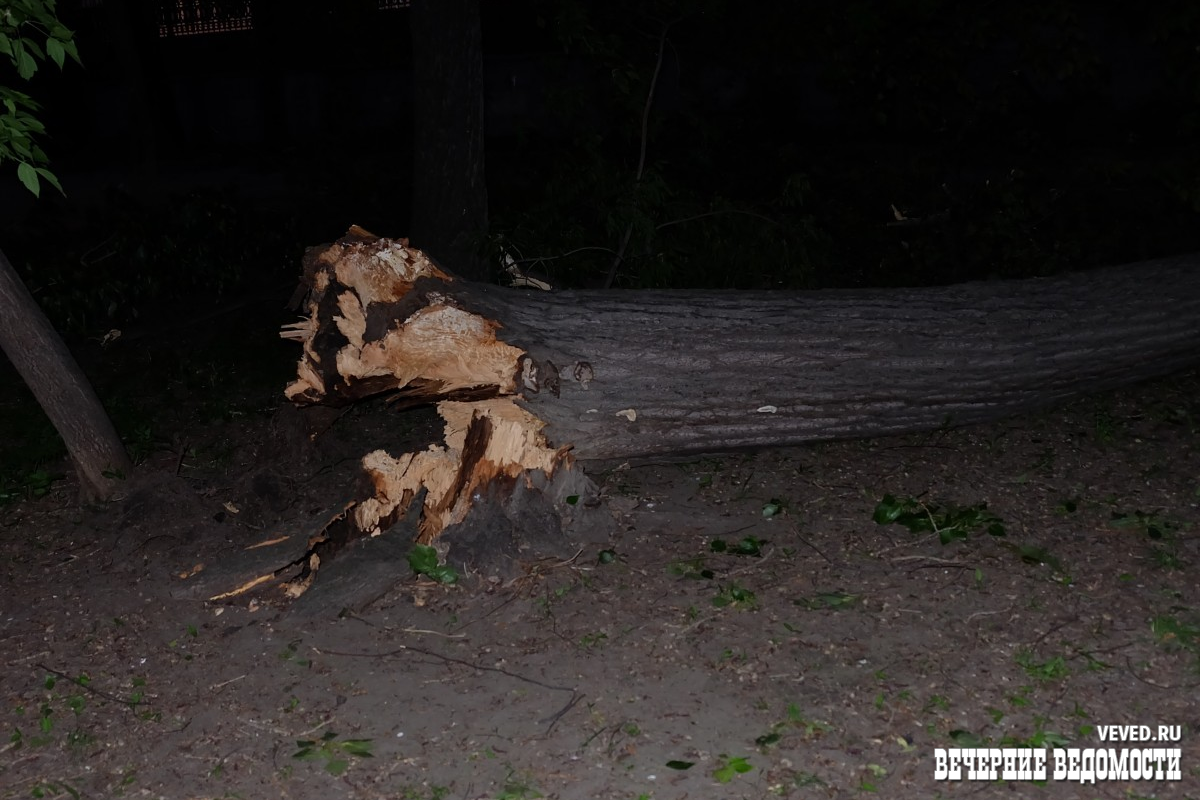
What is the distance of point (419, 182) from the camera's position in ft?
23.3

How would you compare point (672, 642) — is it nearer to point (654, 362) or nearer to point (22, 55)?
point (654, 362)

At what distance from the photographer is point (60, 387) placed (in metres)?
4.95

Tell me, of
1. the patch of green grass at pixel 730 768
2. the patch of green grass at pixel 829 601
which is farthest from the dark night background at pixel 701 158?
the patch of green grass at pixel 730 768

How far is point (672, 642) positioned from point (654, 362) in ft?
4.50

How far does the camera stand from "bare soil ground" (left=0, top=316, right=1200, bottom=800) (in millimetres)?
3211

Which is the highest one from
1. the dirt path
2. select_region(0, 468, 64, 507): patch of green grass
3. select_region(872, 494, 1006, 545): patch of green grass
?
select_region(0, 468, 64, 507): patch of green grass

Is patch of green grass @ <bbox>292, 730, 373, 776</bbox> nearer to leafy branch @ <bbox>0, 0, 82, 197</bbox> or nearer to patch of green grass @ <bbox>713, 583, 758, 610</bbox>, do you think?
patch of green grass @ <bbox>713, 583, 758, 610</bbox>

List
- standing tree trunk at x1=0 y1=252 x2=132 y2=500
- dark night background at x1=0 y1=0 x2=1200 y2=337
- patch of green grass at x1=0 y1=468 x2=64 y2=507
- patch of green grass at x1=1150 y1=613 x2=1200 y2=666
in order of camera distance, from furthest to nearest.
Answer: dark night background at x1=0 y1=0 x2=1200 y2=337, patch of green grass at x1=0 y1=468 x2=64 y2=507, standing tree trunk at x1=0 y1=252 x2=132 y2=500, patch of green grass at x1=1150 y1=613 x2=1200 y2=666

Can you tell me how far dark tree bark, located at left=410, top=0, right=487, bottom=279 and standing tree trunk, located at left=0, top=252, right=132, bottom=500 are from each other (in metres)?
2.49

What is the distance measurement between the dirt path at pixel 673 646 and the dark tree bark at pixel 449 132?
2.47 meters

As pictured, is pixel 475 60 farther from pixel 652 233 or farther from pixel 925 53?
pixel 925 53

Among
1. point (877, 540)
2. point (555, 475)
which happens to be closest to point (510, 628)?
point (555, 475)

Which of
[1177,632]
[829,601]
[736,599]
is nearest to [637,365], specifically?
[736,599]

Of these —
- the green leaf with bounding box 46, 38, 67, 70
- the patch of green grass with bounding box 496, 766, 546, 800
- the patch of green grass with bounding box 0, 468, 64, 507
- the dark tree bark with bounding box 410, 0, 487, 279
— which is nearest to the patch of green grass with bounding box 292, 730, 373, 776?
the patch of green grass with bounding box 496, 766, 546, 800
